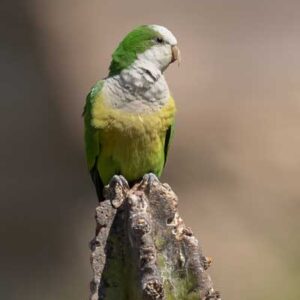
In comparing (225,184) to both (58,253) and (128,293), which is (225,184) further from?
(128,293)

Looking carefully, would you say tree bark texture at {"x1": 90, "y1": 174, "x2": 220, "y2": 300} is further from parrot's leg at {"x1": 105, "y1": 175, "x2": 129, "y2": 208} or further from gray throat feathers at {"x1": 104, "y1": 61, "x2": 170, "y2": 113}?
gray throat feathers at {"x1": 104, "y1": 61, "x2": 170, "y2": 113}

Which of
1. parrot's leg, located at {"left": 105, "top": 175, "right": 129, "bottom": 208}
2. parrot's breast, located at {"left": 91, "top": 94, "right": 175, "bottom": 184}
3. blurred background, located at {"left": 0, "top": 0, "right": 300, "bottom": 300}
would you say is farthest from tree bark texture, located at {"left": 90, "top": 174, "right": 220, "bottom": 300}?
blurred background, located at {"left": 0, "top": 0, "right": 300, "bottom": 300}

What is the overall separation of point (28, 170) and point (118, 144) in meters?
2.95

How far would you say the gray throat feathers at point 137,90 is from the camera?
3160mm

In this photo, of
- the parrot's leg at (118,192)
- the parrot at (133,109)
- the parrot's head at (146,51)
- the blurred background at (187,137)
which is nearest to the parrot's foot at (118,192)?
the parrot's leg at (118,192)

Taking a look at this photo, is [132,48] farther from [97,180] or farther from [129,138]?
[97,180]

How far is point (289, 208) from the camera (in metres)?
6.07

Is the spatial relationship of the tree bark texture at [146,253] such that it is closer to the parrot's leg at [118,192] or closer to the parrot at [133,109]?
the parrot's leg at [118,192]

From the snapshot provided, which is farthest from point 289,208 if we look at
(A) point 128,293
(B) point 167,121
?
(A) point 128,293

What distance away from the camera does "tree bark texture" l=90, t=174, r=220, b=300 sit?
203cm

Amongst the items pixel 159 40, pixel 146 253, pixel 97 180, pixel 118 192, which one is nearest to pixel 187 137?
pixel 97 180

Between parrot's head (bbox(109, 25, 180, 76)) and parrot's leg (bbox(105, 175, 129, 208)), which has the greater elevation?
parrot's head (bbox(109, 25, 180, 76))

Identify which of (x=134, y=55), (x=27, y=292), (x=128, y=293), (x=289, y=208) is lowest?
(x=128, y=293)

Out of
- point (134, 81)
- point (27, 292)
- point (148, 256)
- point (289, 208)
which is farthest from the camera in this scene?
point (289, 208)
